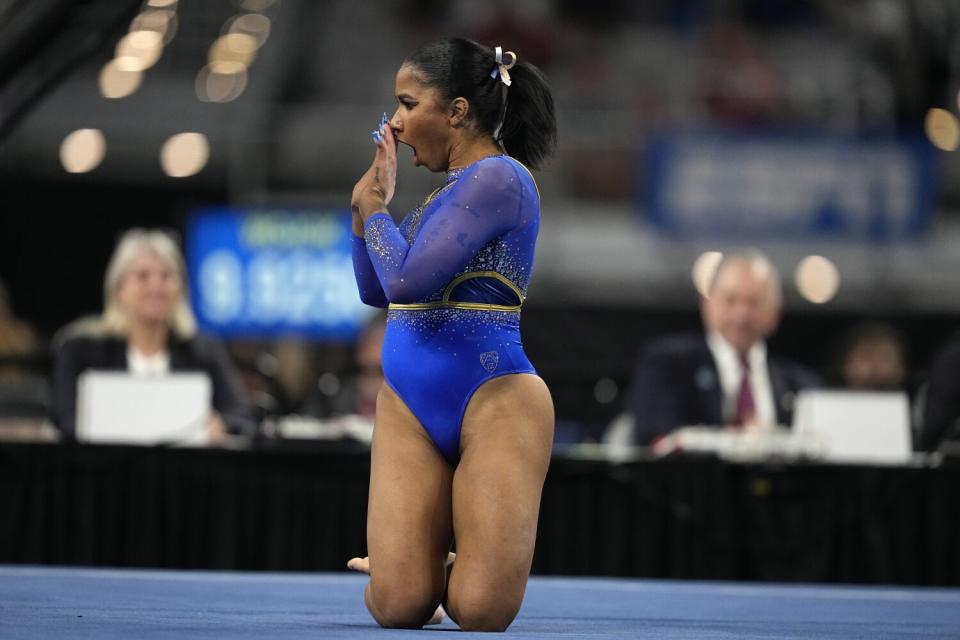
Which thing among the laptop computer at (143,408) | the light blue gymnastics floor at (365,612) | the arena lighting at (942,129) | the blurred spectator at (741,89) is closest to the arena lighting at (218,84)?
the blurred spectator at (741,89)

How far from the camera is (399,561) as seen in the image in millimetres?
3713

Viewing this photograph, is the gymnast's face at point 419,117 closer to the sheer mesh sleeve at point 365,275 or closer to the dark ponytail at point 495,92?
the dark ponytail at point 495,92

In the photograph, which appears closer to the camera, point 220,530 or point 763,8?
point 220,530

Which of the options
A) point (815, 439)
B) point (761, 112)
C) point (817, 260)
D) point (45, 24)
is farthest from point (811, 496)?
point (761, 112)

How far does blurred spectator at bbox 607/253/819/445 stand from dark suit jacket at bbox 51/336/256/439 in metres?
1.74

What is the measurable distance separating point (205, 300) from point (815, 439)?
4.61 metres

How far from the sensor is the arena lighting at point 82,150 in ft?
49.0

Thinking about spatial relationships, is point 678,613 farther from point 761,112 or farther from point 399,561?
point 761,112

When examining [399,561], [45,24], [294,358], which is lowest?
[294,358]

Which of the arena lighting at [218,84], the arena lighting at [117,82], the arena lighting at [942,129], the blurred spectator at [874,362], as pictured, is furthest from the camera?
the arena lighting at [218,84]

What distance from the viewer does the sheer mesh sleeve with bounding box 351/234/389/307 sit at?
3.89 metres

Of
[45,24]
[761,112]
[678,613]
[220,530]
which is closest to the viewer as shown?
[678,613]

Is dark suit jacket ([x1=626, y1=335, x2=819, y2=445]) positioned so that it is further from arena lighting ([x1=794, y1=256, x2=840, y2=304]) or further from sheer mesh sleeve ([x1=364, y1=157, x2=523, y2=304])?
arena lighting ([x1=794, y1=256, x2=840, y2=304])

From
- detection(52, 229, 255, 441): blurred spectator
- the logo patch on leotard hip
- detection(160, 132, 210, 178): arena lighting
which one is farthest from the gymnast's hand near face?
detection(160, 132, 210, 178): arena lighting
